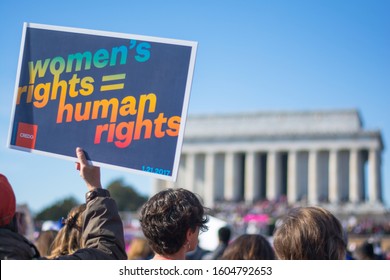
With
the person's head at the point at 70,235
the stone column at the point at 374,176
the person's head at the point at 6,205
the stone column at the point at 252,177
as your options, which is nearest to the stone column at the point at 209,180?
the stone column at the point at 252,177

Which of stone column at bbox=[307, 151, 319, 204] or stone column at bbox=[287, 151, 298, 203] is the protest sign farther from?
stone column at bbox=[287, 151, 298, 203]

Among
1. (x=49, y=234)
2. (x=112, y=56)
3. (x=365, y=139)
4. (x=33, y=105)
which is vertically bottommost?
(x=49, y=234)

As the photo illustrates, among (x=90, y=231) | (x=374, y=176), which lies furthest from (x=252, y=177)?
(x=90, y=231)

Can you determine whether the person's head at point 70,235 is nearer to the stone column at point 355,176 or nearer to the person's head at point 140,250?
the person's head at point 140,250

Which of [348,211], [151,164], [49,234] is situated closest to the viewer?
[151,164]

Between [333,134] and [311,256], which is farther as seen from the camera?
[333,134]

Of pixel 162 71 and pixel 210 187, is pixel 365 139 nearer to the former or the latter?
pixel 210 187

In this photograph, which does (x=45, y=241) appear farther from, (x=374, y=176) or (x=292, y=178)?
(x=292, y=178)

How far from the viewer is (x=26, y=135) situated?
4.87 meters

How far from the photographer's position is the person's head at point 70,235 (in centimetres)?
502

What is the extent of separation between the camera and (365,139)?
252 ft

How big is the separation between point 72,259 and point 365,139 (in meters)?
75.8

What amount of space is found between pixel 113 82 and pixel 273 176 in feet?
246

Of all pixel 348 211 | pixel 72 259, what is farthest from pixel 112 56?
pixel 348 211
